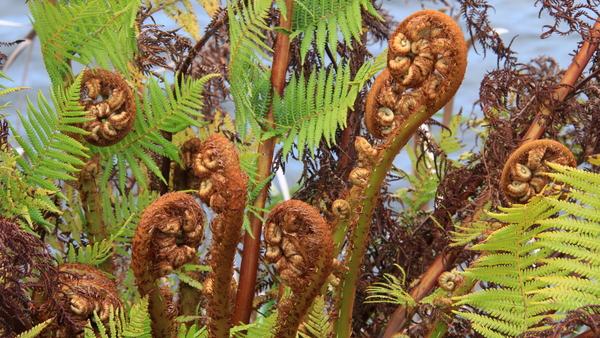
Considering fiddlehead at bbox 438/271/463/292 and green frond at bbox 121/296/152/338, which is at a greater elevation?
fiddlehead at bbox 438/271/463/292

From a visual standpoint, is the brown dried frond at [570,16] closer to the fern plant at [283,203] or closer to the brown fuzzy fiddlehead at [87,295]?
the fern plant at [283,203]

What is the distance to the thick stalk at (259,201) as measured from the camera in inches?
30.3

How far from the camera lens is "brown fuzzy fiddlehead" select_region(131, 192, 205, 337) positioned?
51cm

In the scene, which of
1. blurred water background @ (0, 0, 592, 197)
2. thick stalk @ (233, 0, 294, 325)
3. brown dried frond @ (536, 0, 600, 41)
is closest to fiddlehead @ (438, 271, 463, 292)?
thick stalk @ (233, 0, 294, 325)

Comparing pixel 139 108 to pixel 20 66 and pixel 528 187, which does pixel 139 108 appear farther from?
pixel 20 66

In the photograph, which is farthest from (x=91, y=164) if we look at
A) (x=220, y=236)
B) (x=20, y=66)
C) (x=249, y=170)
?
(x=20, y=66)

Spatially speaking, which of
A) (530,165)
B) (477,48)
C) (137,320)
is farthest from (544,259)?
(477,48)

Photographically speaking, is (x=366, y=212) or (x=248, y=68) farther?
(x=248, y=68)

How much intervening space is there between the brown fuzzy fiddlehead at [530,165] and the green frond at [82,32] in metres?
0.45

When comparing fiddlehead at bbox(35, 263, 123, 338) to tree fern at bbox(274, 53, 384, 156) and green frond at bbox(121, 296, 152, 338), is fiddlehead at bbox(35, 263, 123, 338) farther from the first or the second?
tree fern at bbox(274, 53, 384, 156)

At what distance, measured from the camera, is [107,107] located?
2.28 ft

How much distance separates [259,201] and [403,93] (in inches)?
10.3

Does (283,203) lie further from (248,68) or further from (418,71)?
(248,68)

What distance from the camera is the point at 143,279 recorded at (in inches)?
21.1
